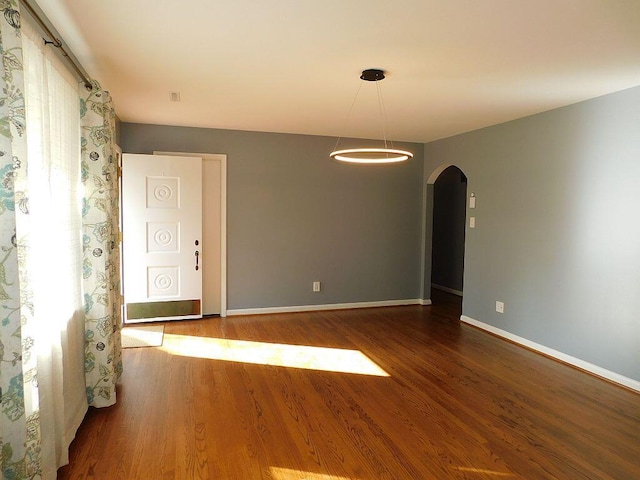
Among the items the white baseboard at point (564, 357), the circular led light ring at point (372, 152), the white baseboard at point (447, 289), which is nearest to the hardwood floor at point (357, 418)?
the white baseboard at point (564, 357)

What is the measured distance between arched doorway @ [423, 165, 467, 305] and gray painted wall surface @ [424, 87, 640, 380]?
1.91 metres

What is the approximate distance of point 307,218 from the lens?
567 cm

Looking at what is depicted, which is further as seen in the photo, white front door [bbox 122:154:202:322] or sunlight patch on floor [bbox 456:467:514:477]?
white front door [bbox 122:154:202:322]

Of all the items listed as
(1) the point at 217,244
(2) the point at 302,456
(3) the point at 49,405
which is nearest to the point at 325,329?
(1) the point at 217,244

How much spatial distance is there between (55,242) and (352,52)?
2.12 meters

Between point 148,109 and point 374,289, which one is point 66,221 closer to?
point 148,109

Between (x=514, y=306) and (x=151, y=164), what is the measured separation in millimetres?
4490

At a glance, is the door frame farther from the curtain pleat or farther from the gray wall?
the gray wall

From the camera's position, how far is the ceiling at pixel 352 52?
215 centimetres

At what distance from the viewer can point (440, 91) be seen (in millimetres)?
3518

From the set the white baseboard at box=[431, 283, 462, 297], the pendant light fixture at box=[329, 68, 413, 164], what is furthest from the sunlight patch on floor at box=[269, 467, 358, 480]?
the white baseboard at box=[431, 283, 462, 297]

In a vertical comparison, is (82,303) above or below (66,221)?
below

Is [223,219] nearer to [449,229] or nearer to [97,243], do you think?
[97,243]

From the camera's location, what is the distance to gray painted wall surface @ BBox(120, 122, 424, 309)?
5.35 metres
